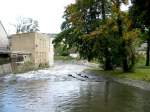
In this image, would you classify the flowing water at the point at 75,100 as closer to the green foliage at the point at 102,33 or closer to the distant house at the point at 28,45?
the green foliage at the point at 102,33

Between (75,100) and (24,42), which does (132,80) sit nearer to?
(75,100)

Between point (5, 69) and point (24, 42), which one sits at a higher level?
point (24, 42)

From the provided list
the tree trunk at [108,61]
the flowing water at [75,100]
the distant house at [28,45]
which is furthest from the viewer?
the distant house at [28,45]

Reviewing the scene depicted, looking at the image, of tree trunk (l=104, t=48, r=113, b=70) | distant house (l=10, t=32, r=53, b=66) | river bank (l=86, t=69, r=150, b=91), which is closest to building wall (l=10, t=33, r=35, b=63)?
distant house (l=10, t=32, r=53, b=66)

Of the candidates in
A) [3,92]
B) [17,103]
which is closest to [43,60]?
[3,92]

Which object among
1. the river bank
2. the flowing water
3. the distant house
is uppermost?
the distant house

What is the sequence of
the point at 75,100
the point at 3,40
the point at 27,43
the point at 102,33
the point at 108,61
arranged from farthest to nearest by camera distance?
the point at 27,43, the point at 3,40, the point at 108,61, the point at 102,33, the point at 75,100

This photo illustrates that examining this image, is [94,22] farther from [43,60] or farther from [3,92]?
[43,60]

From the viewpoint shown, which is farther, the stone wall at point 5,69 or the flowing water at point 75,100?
the stone wall at point 5,69

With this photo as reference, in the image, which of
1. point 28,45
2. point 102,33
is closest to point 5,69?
point 102,33

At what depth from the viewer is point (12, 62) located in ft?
196

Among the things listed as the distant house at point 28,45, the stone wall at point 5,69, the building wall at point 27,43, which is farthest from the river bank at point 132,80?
the building wall at point 27,43

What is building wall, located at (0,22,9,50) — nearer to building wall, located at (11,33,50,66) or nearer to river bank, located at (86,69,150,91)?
building wall, located at (11,33,50,66)

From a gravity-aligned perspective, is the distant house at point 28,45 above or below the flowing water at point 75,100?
above
